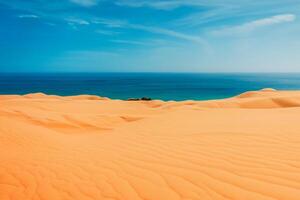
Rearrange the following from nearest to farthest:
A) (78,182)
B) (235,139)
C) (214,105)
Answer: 1. (78,182)
2. (235,139)
3. (214,105)

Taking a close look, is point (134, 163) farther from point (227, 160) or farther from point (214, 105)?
point (214, 105)

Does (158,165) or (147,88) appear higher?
(158,165)

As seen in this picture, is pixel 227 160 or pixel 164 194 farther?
pixel 227 160

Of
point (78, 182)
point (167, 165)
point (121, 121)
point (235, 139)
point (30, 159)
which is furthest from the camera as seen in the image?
point (121, 121)

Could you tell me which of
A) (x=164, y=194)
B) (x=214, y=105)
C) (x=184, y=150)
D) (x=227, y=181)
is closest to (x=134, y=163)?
(x=184, y=150)

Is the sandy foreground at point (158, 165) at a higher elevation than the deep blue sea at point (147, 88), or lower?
higher

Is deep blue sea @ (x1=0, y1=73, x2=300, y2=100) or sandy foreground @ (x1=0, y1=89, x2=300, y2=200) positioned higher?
sandy foreground @ (x1=0, y1=89, x2=300, y2=200)

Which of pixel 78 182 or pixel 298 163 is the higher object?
pixel 298 163

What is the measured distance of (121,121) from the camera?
30.3 feet

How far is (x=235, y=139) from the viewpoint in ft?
15.2

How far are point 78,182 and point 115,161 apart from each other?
2.80 feet

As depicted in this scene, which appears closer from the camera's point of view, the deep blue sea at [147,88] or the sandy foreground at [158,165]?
the sandy foreground at [158,165]

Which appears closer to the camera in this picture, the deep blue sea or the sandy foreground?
the sandy foreground

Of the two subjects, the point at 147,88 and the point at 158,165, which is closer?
the point at 158,165
